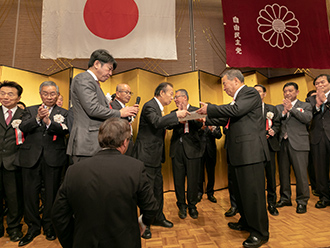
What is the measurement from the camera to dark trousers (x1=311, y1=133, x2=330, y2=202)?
3154 mm

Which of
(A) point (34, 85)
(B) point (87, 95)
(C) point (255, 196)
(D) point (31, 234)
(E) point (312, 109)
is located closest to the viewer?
(B) point (87, 95)

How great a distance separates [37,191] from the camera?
239 centimetres

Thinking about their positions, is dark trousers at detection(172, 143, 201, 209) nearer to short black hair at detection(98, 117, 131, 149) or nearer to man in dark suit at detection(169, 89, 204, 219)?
man in dark suit at detection(169, 89, 204, 219)

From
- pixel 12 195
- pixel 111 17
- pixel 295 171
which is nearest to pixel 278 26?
A: pixel 295 171

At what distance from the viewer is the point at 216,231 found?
243cm

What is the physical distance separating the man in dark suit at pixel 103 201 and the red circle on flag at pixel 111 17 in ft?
12.2

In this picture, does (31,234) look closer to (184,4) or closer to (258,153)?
(258,153)

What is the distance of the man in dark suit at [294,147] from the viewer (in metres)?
3.07

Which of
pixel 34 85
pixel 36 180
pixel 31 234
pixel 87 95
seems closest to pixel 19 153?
pixel 36 180

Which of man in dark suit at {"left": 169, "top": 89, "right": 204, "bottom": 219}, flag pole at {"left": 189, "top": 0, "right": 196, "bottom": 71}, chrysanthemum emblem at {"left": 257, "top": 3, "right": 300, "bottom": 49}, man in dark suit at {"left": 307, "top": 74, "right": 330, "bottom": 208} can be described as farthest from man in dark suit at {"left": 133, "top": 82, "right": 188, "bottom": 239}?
chrysanthemum emblem at {"left": 257, "top": 3, "right": 300, "bottom": 49}

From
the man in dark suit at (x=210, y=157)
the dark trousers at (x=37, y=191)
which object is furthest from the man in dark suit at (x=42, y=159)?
the man in dark suit at (x=210, y=157)

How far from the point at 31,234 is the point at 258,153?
2398mm

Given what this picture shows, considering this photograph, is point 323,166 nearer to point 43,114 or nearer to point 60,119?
point 60,119

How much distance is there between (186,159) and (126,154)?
0.86m
